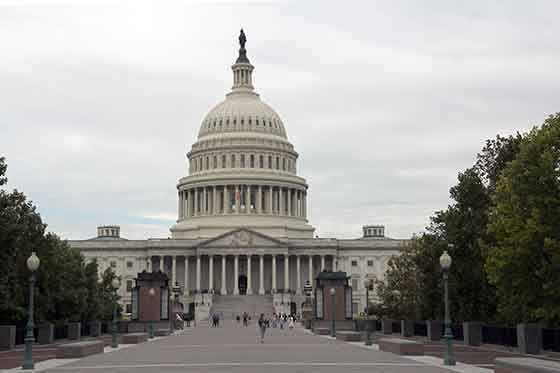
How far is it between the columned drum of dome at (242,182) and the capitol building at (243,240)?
203 mm

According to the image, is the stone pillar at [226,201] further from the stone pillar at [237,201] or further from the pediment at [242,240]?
the pediment at [242,240]

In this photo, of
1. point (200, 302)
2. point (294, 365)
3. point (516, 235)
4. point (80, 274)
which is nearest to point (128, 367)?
point (294, 365)

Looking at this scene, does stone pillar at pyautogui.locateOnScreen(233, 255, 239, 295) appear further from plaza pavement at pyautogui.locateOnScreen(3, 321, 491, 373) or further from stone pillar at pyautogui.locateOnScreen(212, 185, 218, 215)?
plaza pavement at pyautogui.locateOnScreen(3, 321, 491, 373)

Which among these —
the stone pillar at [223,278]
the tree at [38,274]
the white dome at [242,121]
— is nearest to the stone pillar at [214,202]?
the white dome at [242,121]

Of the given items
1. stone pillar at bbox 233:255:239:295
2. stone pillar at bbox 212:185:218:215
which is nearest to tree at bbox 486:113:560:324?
stone pillar at bbox 233:255:239:295

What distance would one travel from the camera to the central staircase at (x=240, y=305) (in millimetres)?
144988

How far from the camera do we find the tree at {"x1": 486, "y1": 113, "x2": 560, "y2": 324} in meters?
45.6

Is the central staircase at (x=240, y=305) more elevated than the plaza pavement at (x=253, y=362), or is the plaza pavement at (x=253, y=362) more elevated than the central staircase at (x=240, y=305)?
the central staircase at (x=240, y=305)

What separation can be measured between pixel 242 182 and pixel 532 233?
471 ft

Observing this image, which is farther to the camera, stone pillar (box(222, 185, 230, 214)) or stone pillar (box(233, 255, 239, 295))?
stone pillar (box(222, 185, 230, 214))

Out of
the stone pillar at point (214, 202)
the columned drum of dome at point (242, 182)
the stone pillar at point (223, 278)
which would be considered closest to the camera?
the stone pillar at point (223, 278)

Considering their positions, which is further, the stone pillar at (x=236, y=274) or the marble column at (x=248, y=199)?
the marble column at (x=248, y=199)

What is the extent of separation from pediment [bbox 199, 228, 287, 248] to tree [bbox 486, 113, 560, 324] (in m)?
126

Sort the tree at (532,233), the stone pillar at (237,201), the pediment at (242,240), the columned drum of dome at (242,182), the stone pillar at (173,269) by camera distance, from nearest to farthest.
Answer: the tree at (532,233) < the pediment at (242,240) < the stone pillar at (173,269) < the columned drum of dome at (242,182) < the stone pillar at (237,201)
